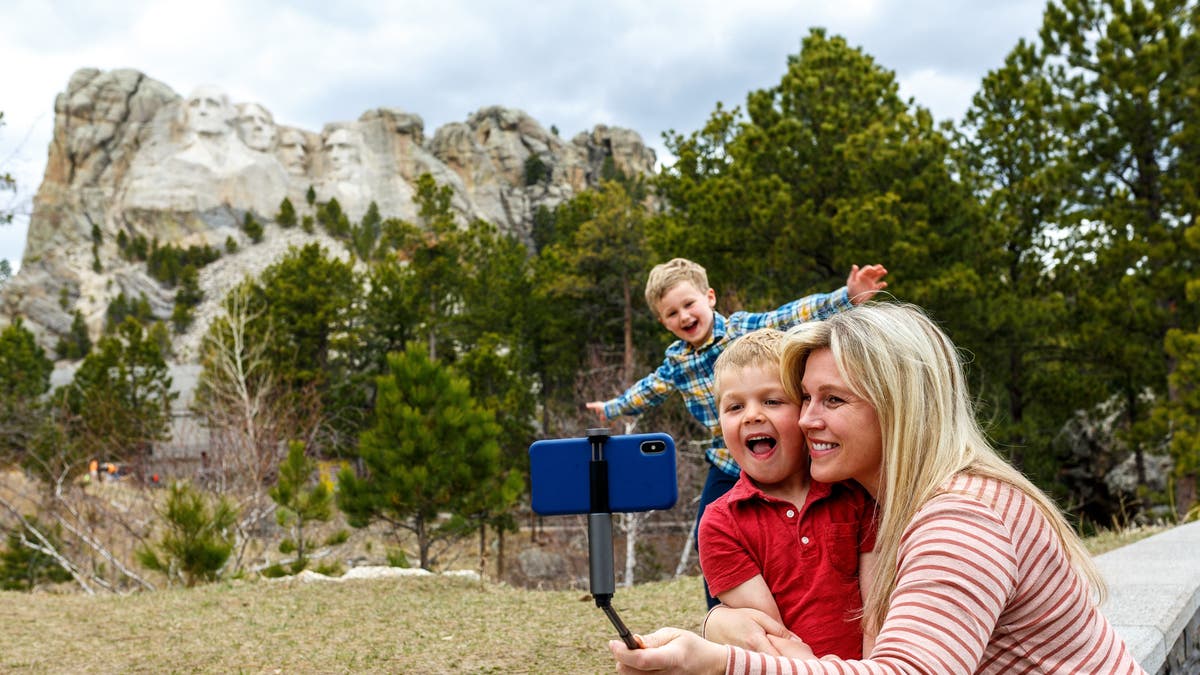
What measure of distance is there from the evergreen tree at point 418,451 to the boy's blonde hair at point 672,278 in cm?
727

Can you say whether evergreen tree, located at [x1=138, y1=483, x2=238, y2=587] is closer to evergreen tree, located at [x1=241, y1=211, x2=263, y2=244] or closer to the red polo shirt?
the red polo shirt

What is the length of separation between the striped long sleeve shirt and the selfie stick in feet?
0.53

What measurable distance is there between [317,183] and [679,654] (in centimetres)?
8687

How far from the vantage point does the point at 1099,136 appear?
15.0 meters

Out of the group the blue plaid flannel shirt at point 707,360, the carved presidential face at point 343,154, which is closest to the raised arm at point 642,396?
the blue plaid flannel shirt at point 707,360

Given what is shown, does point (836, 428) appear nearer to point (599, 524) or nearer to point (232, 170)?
point (599, 524)

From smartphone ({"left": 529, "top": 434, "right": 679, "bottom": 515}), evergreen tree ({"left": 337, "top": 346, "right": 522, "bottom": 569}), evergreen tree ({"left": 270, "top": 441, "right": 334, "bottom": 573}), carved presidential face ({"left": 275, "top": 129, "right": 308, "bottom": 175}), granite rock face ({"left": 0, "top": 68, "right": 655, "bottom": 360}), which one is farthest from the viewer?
carved presidential face ({"left": 275, "top": 129, "right": 308, "bottom": 175})

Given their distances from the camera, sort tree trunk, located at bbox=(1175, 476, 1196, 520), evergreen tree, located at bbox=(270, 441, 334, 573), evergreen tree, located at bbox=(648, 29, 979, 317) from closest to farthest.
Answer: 1. evergreen tree, located at bbox=(270, 441, 334, 573)
2. tree trunk, located at bbox=(1175, 476, 1196, 520)
3. evergreen tree, located at bbox=(648, 29, 979, 317)

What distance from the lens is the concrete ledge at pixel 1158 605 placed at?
2.96 m

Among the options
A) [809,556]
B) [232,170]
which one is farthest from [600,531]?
[232,170]

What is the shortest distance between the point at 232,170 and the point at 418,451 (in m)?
75.7

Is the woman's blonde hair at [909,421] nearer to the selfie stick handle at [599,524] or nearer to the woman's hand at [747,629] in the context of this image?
the woman's hand at [747,629]

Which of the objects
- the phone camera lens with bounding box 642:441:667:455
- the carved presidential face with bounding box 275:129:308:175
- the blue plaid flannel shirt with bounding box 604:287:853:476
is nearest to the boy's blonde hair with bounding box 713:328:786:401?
the phone camera lens with bounding box 642:441:667:455

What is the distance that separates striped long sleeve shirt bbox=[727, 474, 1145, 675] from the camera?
1080 mm
